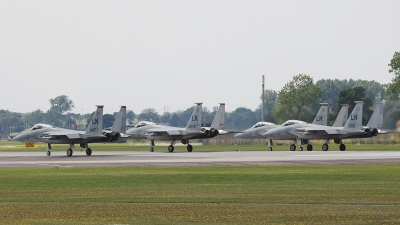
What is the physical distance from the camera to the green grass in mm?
20594

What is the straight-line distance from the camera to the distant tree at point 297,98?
394ft

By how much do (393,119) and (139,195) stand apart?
253ft

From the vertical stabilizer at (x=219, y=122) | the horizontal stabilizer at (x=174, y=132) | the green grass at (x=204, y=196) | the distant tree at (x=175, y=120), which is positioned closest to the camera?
the green grass at (x=204, y=196)

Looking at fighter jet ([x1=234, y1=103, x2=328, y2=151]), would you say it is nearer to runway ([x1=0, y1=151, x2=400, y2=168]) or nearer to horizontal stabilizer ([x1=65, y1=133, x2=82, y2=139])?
runway ([x1=0, y1=151, x2=400, y2=168])

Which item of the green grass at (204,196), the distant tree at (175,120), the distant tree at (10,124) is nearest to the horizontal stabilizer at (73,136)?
the green grass at (204,196)

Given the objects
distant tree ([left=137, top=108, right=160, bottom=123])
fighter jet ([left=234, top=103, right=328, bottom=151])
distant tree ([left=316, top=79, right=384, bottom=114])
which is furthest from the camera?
distant tree ([left=137, top=108, right=160, bottom=123])

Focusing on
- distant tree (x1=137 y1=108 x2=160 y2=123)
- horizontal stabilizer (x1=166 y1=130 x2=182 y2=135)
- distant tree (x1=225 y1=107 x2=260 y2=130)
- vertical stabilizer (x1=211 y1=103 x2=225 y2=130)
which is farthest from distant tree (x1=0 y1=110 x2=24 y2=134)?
vertical stabilizer (x1=211 y1=103 x2=225 y2=130)

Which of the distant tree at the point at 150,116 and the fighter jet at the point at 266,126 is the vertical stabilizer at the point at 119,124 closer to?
the fighter jet at the point at 266,126

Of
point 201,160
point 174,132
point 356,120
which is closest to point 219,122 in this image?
point 174,132

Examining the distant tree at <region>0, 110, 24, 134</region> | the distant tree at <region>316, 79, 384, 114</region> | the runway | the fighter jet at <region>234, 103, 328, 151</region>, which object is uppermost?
the distant tree at <region>316, 79, 384, 114</region>

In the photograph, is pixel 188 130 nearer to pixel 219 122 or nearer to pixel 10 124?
pixel 219 122

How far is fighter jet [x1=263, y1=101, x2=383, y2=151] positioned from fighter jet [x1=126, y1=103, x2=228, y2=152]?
7.81 m

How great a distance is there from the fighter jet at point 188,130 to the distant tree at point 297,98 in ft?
130

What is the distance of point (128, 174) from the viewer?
1563 inches
